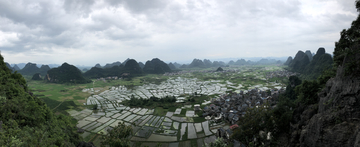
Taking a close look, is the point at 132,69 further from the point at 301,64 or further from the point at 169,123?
the point at 301,64

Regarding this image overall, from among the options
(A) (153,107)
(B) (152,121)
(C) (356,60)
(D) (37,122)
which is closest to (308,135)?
(C) (356,60)

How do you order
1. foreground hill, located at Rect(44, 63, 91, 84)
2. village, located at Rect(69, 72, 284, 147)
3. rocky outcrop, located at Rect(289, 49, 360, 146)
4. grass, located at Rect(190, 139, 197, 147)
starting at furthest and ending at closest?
foreground hill, located at Rect(44, 63, 91, 84) → village, located at Rect(69, 72, 284, 147) → grass, located at Rect(190, 139, 197, 147) → rocky outcrop, located at Rect(289, 49, 360, 146)

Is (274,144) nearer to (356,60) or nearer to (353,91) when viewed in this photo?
(353,91)

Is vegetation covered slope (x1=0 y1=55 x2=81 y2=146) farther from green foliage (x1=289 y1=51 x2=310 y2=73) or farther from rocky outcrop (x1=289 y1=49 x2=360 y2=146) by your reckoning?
green foliage (x1=289 y1=51 x2=310 y2=73)

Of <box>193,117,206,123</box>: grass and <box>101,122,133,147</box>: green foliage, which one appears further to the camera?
<box>193,117,206,123</box>: grass

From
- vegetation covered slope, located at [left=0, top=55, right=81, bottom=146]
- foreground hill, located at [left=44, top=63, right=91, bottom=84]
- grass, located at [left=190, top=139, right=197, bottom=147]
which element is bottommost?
grass, located at [left=190, top=139, right=197, bottom=147]

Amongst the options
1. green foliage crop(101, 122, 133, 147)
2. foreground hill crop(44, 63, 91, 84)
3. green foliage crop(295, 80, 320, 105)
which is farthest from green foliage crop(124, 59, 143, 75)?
green foliage crop(295, 80, 320, 105)

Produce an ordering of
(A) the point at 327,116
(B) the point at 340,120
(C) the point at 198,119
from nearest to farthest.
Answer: (B) the point at 340,120 → (A) the point at 327,116 → (C) the point at 198,119

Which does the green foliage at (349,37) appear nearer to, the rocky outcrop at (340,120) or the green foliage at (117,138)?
the rocky outcrop at (340,120)

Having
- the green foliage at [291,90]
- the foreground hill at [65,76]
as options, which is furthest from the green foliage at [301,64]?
the foreground hill at [65,76]

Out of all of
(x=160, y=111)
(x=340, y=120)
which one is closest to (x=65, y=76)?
(x=160, y=111)

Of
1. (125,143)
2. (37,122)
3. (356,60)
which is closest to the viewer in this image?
(356,60)
